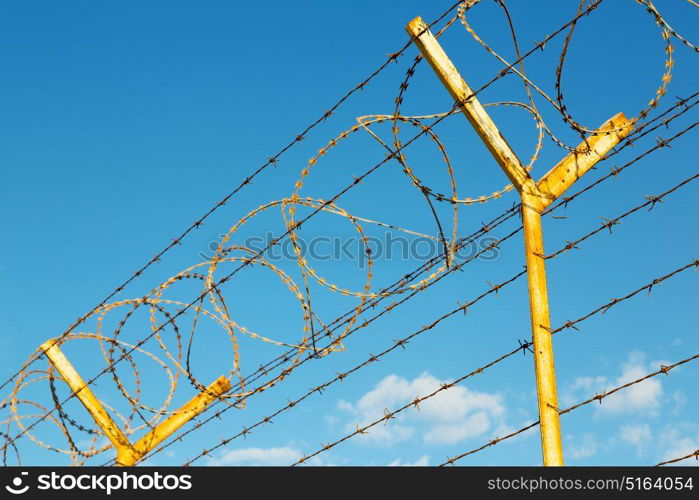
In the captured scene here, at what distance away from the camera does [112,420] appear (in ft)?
27.1

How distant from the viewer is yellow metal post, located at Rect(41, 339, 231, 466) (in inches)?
307

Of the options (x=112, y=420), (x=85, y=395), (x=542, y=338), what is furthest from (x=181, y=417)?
(x=542, y=338)

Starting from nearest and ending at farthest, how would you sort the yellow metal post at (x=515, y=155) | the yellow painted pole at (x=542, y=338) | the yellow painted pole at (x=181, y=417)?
1. the yellow painted pole at (x=542, y=338)
2. the yellow metal post at (x=515, y=155)
3. the yellow painted pole at (x=181, y=417)

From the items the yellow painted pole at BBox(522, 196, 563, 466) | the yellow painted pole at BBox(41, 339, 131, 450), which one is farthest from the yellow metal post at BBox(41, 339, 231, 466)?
the yellow painted pole at BBox(522, 196, 563, 466)

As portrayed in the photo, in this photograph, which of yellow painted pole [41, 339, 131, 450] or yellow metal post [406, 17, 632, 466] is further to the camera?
yellow painted pole [41, 339, 131, 450]

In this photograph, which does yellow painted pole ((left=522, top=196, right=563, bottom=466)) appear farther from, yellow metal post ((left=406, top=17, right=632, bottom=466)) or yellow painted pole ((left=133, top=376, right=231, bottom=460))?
yellow painted pole ((left=133, top=376, right=231, bottom=460))

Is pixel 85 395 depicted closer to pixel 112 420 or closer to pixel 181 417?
pixel 112 420

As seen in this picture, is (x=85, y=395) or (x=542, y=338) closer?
(x=542, y=338)

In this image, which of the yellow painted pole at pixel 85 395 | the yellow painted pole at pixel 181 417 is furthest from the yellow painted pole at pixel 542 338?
the yellow painted pole at pixel 85 395

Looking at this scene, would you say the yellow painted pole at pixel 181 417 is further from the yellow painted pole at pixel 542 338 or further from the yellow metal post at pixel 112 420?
the yellow painted pole at pixel 542 338

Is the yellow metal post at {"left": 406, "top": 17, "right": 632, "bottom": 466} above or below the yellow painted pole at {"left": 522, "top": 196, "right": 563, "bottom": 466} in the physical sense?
above

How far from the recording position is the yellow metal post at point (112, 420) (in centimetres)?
781
